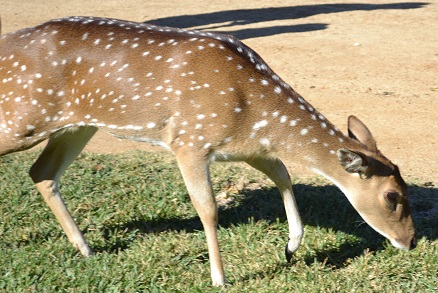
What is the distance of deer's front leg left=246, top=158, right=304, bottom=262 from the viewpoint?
580cm

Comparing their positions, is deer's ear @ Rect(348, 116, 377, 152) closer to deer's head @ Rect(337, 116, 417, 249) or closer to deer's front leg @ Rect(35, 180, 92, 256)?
deer's head @ Rect(337, 116, 417, 249)

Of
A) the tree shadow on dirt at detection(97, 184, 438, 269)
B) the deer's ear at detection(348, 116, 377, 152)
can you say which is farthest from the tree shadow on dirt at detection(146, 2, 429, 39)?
the deer's ear at detection(348, 116, 377, 152)

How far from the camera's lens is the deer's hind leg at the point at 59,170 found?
237 inches

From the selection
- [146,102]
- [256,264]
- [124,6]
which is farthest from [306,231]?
[124,6]

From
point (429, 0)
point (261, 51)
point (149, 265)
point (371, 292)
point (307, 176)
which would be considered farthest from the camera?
point (429, 0)

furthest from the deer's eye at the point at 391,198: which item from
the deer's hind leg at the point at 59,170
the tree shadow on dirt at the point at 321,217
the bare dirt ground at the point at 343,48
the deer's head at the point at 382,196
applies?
the deer's hind leg at the point at 59,170

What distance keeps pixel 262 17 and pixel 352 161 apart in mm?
10553

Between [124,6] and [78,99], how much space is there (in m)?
11.6

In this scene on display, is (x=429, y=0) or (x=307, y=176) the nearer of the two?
(x=307, y=176)

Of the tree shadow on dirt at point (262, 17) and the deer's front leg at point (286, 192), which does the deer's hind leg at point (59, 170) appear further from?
the tree shadow on dirt at point (262, 17)

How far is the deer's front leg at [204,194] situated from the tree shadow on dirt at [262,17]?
865 cm

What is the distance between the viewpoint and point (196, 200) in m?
5.46

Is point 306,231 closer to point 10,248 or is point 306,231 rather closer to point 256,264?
point 256,264

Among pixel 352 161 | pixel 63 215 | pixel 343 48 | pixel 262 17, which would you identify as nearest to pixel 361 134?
pixel 352 161
